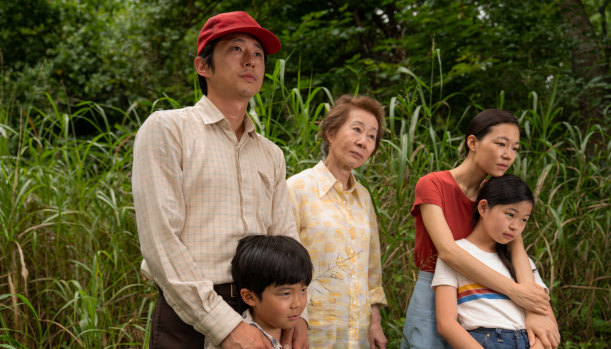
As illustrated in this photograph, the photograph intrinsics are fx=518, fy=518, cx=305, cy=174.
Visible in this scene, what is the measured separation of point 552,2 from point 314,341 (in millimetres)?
4886

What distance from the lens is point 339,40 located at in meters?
6.55

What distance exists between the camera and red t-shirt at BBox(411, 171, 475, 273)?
6.73 feet

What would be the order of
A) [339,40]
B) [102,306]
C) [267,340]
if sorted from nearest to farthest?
[267,340]
[102,306]
[339,40]

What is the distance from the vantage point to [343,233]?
2.09 meters

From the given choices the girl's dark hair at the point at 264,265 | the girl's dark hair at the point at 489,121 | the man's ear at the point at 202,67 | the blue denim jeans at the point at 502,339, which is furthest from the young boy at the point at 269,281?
the girl's dark hair at the point at 489,121

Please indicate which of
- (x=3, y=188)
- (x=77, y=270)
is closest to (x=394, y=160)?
(x=77, y=270)

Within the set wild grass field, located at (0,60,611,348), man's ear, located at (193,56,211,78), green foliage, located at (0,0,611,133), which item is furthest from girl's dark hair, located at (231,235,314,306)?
green foliage, located at (0,0,611,133)

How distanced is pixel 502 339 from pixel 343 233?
69 centimetres

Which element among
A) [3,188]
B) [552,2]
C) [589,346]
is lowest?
[589,346]

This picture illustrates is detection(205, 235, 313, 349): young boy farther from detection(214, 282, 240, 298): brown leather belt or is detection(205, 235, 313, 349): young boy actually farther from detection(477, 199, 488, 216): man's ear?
detection(477, 199, 488, 216): man's ear

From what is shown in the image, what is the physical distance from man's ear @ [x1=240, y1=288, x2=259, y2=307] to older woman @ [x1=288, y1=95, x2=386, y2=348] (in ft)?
1.56

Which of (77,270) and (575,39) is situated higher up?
(575,39)

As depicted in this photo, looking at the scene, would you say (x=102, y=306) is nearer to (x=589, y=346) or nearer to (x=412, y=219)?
(x=412, y=219)

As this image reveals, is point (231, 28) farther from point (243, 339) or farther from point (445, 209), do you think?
point (445, 209)
